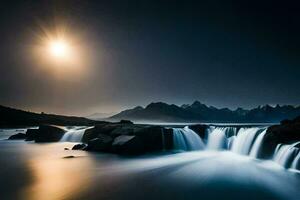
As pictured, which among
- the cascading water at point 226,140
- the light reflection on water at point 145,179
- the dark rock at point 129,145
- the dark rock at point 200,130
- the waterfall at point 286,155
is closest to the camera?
the light reflection on water at point 145,179

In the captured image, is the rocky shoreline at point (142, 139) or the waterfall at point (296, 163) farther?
the rocky shoreline at point (142, 139)

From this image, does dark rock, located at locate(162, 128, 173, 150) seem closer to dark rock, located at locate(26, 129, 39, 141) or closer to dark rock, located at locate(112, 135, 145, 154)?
dark rock, located at locate(112, 135, 145, 154)

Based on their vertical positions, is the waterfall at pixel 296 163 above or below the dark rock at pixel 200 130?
below

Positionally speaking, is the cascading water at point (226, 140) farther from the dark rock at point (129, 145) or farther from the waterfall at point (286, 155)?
the dark rock at point (129, 145)

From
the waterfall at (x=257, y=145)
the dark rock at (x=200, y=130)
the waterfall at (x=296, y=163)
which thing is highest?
the dark rock at (x=200, y=130)

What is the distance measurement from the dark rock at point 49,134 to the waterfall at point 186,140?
20.5 m

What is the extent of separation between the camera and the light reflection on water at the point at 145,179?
1394cm

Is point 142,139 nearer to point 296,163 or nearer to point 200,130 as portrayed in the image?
point 200,130

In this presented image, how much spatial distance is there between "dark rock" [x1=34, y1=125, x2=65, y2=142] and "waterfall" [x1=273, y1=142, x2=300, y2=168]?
109 ft

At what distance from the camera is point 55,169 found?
21.0 meters

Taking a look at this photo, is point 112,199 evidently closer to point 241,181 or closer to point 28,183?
Result: point 28,183

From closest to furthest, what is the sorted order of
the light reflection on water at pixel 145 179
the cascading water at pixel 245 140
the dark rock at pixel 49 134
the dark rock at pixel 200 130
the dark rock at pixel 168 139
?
1. the light reflection on water at pixel 145 179
2. the cascading water at pixel 245 140
3. the dark rock at pixel 168 139
4. the dark rock at pixel 200 130
5. the dark rock at pixel 49 134

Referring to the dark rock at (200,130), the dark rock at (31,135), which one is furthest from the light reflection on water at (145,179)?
the dark rock at (31,135)

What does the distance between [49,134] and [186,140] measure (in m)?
23.3
